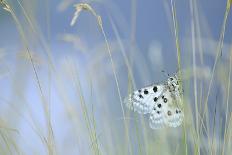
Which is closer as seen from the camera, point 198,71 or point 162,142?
point 198,71

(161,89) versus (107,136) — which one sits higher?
(161,89)

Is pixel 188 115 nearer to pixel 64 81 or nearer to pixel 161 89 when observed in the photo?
pixel 161 89

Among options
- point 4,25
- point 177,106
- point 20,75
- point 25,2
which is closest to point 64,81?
point 20,75

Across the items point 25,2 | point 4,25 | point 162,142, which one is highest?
point 4,25

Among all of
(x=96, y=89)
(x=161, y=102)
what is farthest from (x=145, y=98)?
(x=96, y=89)
